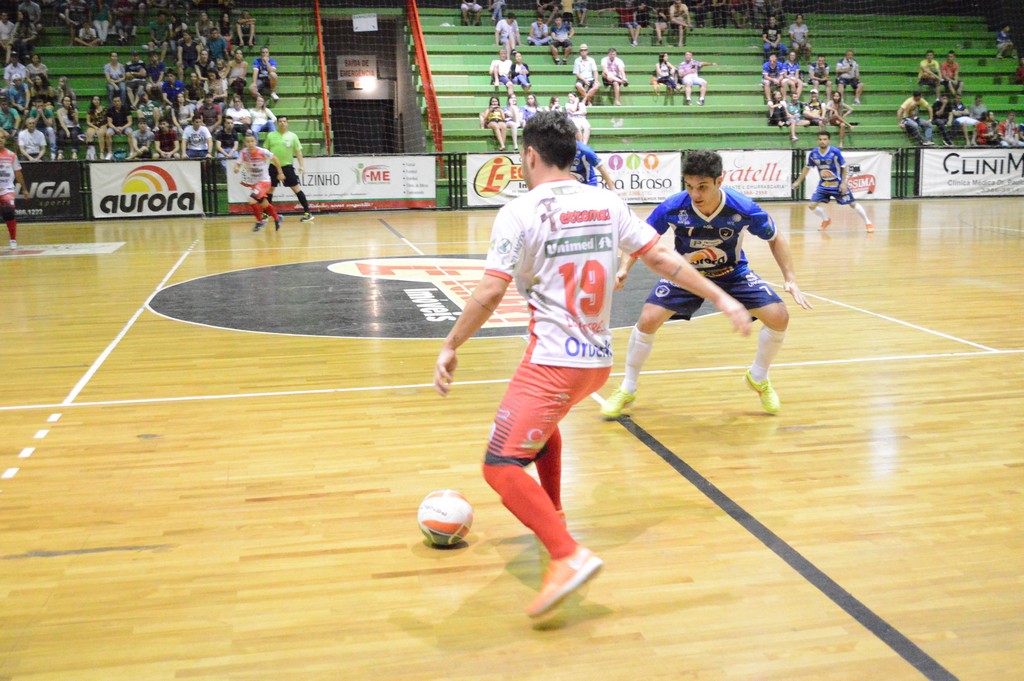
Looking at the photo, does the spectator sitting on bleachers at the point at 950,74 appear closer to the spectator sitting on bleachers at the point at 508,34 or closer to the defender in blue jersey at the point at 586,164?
the spectator sitting on bleachers at the point at 508,34

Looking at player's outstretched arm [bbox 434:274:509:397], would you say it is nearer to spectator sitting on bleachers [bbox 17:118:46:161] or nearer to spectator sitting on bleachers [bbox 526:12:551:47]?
spectator sitting on bleachers [bbox 17:118:46:161]

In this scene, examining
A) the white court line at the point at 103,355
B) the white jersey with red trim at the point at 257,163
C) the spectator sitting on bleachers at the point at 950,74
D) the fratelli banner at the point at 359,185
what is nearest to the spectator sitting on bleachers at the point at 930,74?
the spectator sitting on bleachers at the point at 950,74

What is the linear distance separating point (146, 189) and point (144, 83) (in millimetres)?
3617

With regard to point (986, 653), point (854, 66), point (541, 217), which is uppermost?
point (854, 66)

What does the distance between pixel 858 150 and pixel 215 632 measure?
22802 millimetres

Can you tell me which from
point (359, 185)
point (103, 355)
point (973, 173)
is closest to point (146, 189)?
point (359, 185)

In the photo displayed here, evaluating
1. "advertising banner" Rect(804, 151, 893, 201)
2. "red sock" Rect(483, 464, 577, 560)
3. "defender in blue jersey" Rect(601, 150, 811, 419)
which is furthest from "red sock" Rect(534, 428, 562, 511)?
"advertising banner" Rect(804, 151, 893, 201)

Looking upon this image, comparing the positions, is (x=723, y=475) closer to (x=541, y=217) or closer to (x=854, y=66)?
(x=541, y=217)

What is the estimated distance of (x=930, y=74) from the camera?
26.8 metres

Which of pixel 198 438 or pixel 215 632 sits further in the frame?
pixel 198 438

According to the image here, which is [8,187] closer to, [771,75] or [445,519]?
[445,519]

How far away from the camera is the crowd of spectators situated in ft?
68.7

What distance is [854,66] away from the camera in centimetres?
2680

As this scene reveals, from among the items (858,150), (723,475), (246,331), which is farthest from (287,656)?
(858,150)
